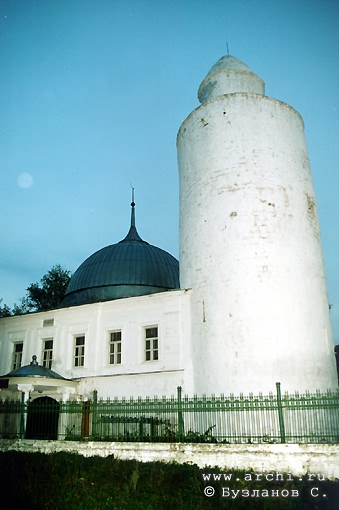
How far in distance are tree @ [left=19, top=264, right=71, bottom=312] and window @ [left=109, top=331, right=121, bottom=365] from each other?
709 inches

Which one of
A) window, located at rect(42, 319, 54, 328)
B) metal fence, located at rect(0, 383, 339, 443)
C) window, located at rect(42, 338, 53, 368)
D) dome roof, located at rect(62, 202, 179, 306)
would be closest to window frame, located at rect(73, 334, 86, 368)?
window, located at rect(42, 338, 53, 368)

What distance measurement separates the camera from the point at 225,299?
17.2 m

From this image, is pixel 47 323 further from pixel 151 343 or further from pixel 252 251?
pixel 252 251

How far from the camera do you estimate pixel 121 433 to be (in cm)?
1348

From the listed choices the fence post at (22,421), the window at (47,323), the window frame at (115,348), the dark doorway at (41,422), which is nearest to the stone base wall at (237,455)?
the dark doorway at (41,422)

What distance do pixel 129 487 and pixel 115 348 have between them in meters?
10.4

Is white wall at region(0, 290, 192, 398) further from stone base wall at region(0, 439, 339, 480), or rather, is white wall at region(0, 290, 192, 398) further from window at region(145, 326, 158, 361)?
stone base wall at region(0, 439, 339, 480)

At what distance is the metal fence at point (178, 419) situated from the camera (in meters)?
12.3

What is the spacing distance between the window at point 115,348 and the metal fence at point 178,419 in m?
4.32

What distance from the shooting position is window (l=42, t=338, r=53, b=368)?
21653 mm

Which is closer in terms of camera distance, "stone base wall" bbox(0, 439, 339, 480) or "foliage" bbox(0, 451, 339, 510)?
"foliage" bbox(0, 451, 339, 510)

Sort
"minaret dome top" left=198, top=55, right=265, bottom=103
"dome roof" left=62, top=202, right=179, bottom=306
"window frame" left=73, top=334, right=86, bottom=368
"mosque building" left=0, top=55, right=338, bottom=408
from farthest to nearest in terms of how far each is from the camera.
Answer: "dome roof" left=62, top=202, right=179, bottom=306 < "minaret dome top" left=198, top=55, right=265, bottom=103 < "window frame" left=73, top=334, right=86, bottom=368 < "mosque building" left=0, top=55, right=338, bottom=408

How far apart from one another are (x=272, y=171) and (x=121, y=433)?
10.8m

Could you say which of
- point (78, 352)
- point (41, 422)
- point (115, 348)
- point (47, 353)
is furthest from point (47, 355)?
point (41, 422)
